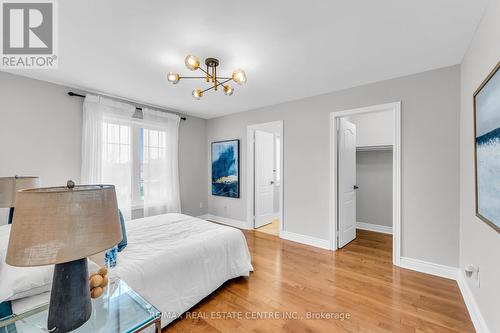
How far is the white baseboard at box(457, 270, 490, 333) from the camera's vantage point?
162 centimetres

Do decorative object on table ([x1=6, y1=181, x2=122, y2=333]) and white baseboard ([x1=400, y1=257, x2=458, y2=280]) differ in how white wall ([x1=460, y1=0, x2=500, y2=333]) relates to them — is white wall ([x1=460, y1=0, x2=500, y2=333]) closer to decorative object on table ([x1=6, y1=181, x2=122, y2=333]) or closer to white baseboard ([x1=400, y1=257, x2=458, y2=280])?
white baseboard ([x1=400, y1=257, x2=458, y2=280])

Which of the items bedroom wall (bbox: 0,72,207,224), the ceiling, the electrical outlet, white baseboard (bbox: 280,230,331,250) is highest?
the ceiling

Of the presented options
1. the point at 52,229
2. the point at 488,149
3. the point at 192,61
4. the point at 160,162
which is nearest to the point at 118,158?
the point at 160,162

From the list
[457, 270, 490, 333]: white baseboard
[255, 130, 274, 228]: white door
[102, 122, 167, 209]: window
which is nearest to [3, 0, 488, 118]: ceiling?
[102, 122, 167, 209]: window

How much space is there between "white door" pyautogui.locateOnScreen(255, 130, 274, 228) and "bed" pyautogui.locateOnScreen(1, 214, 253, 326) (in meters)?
2.02

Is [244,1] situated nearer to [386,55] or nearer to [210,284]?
[386,55]

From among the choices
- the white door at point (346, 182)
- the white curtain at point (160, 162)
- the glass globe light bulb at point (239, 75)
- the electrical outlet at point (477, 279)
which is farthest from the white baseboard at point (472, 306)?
the white curtain at point (160, 162)

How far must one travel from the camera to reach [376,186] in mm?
4199

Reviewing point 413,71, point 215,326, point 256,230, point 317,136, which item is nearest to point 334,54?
point 413,71

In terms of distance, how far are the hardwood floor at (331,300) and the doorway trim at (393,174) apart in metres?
0.30

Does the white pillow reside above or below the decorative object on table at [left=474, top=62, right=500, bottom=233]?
below

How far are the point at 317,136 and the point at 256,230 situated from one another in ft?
7.25

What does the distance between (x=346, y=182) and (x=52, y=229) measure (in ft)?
11.8

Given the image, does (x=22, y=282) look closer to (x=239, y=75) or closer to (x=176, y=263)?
(x=176, y=263)
